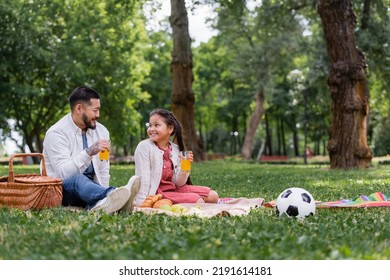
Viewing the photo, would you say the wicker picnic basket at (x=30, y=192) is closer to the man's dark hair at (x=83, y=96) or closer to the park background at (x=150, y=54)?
the man's dark hair at (x=83, y=96)

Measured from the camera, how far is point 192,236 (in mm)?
4863

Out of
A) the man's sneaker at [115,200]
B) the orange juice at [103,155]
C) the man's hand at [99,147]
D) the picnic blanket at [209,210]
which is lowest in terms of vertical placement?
the picnic blanket at [209,210]

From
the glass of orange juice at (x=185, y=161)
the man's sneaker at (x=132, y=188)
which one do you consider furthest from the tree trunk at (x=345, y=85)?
the man's sneaker at (x=132, y=188)

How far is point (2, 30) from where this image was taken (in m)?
31.3

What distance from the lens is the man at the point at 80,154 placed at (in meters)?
7.31

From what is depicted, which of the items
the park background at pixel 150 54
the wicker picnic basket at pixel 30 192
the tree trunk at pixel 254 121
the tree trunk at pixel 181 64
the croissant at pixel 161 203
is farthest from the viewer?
the tree trunk at pixel 254 121

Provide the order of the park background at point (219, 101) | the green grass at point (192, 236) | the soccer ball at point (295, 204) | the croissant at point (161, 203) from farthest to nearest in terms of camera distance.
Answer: the croissant at point (161, 203)
the soccer ball at point (295, 204)
the park background at point (219, 101)
the green grass at point (192, 236)

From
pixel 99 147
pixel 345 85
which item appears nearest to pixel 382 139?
pixel 345 85

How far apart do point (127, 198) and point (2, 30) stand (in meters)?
27.2

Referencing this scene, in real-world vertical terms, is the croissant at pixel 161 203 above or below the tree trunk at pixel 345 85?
below

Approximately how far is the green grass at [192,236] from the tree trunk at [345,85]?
10.9 metres

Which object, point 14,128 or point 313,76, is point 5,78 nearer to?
point 14,128

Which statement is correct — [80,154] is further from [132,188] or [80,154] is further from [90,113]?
[132,188]

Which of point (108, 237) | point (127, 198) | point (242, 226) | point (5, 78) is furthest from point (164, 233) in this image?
point (5, 78)
